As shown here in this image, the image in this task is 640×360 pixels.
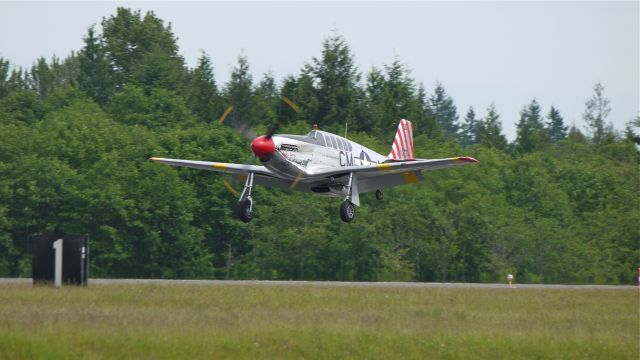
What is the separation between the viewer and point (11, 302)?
26.2 meters

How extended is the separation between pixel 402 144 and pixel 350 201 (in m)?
8.02

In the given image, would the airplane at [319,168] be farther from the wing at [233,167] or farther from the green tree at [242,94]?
the green tree at [242,94]

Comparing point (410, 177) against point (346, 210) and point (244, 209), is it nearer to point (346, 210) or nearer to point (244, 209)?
point (346, 210)

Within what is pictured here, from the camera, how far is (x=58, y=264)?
100 feet

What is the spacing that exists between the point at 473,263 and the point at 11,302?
36518 millimetres

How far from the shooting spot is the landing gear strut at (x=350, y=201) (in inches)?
1396

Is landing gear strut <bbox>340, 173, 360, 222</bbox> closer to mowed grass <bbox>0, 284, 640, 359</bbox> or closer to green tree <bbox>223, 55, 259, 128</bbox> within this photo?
mowed grass <bbox>0, 284, 640, 359</bbox>

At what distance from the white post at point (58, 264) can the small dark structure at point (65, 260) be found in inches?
5.2

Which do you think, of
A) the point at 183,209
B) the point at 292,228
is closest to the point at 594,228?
the point at 292,228

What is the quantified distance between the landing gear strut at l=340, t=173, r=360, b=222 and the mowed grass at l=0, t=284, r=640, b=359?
354 centimetres

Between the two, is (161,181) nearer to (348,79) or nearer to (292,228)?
(292,228)

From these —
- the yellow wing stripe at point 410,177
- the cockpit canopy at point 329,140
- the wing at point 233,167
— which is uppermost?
the cockpit canopy at point 329,140

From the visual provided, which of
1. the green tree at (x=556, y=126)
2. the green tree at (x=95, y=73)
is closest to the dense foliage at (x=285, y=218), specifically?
the green tree at (x=95, y=73)

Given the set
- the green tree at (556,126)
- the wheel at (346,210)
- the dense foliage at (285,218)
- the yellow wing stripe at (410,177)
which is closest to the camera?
the wheel at (346,210)
